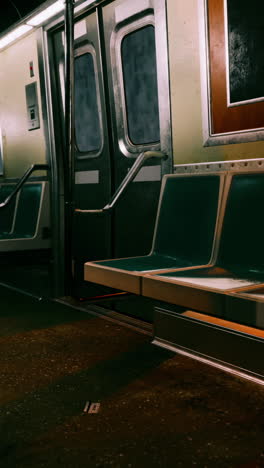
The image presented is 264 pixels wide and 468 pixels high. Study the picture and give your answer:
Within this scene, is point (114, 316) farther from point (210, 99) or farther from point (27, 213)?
point (210, 99)

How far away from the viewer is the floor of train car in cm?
181

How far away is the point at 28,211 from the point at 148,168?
1.61 m

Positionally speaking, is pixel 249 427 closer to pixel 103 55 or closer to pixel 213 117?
pixel 213 117

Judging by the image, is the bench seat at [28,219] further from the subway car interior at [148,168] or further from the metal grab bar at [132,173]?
the metal grab bar at [132,173]

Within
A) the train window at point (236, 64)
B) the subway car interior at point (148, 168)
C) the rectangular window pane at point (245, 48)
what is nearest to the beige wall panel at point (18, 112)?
the subway car interior at point (148, 168)

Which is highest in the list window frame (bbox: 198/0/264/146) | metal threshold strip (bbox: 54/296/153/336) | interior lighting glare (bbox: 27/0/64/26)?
interior lighting glare (bbox: 27/0/64/26)

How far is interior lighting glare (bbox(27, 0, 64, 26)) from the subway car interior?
0.02 metres

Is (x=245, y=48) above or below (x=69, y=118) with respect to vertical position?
above

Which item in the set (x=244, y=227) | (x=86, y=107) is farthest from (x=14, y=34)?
(x=244, y=227)

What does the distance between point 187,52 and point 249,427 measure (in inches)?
89.0

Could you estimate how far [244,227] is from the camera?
104 inches

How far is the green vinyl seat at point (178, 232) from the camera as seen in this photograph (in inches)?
106

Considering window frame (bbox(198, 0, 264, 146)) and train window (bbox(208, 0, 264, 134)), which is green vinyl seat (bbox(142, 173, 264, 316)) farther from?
train window (bbox(208, 0, 264, 134))

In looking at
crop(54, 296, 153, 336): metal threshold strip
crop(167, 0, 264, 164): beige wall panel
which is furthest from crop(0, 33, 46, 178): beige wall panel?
crop(167, 0, 264, 164): beige wall panel
